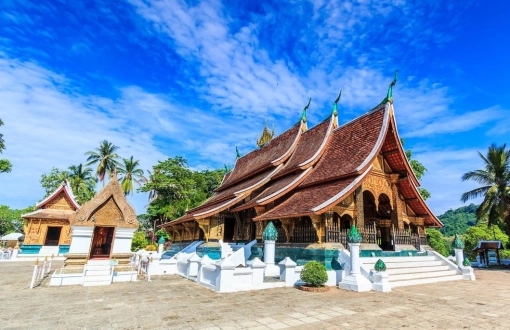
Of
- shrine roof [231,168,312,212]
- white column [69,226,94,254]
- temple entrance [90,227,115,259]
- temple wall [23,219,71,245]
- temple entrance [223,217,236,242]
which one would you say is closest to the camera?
white column [69,226,94,254]

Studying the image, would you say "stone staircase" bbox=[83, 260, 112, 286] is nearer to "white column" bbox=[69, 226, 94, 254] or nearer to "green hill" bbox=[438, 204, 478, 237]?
"white column" bbox=[69, 226, 94, 254]

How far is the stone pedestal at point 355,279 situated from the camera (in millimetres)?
7359

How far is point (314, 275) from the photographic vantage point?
7234 millimetres

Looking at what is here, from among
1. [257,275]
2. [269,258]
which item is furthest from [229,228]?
[257,275]

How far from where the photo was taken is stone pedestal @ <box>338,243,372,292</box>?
736 cm

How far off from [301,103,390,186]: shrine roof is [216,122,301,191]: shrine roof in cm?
251

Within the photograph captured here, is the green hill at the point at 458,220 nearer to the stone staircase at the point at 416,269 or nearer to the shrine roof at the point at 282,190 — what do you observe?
the stone staircase at the point at 416,269

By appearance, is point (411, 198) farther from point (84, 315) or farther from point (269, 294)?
point (84, 315)

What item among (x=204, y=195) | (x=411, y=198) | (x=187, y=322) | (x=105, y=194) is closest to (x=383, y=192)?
(x=411, y=198)

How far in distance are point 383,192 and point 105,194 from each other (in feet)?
33.5

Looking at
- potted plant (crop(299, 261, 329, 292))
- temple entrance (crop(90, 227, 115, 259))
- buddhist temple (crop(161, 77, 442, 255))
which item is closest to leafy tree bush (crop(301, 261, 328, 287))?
potted plant (crop(299, 261, 329, 292))

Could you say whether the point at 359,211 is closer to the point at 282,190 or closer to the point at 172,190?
the point at 282,190

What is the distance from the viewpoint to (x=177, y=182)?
31156 millimetres

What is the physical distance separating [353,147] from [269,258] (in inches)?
239
